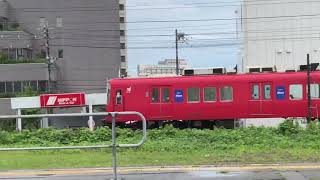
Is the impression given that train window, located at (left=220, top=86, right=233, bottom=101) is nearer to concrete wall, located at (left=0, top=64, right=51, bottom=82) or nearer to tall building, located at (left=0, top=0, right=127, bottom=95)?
concrete wall, located at (left=0, top=64, right=51, bottom=82)

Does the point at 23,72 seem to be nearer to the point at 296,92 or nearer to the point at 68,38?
the point at 68,38

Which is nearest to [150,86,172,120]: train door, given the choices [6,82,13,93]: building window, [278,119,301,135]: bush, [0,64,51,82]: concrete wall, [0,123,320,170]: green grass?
[0,123,320,170]: green grass

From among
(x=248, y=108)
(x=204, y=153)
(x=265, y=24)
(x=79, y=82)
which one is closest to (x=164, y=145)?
(x=204, y=153)

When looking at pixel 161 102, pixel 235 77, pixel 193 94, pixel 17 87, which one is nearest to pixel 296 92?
pixel 235 77

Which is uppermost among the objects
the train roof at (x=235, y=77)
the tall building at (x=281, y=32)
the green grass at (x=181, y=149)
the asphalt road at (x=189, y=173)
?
the tall building at (x=281, y=32)

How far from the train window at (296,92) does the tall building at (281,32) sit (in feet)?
108

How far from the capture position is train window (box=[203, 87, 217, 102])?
32531 mm

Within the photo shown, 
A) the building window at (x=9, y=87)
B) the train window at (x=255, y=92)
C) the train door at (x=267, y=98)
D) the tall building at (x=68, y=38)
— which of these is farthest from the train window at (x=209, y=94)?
the building window at (x=9, y=87)

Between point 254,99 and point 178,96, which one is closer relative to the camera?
point 254,99

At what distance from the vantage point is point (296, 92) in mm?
32031

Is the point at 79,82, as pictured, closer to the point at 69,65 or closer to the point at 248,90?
the point at 69,65

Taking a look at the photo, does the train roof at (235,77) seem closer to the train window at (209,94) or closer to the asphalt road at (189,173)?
the train window at (209,94)

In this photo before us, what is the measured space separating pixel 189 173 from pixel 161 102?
68.8 ft

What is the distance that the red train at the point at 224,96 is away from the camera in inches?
1259
